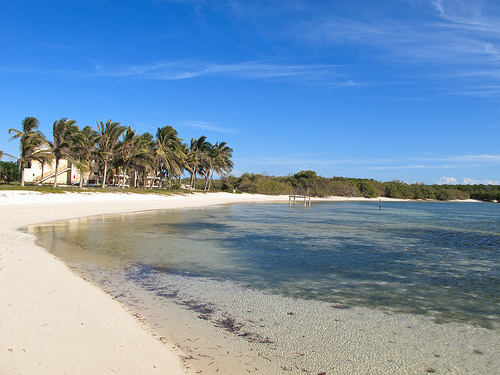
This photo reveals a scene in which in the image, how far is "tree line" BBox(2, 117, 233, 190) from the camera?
1182 inches

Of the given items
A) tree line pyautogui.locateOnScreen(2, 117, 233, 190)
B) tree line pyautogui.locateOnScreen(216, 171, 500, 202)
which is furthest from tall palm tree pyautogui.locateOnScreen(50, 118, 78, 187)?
tree line pyautogui.locateOnScreen(216, 171, 500, 202)

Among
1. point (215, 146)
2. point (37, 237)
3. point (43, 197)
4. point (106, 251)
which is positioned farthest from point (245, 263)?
point (215, 146)

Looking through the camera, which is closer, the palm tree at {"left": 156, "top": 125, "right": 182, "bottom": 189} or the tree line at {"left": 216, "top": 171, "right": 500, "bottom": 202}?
the palm tree at {"left": 156, "top": 125, "right": 182, "bottom": 189}

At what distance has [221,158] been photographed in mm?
60250

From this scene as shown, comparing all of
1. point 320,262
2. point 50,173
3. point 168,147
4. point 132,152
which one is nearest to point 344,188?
point 168,147

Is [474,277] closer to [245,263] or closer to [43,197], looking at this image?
[245,263]

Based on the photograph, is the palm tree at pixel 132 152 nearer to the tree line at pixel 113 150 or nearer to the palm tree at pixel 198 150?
the tree line at pixel 113 150

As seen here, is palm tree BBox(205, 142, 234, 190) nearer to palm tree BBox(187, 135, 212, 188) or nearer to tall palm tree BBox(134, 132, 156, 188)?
palm tree BBox(187, 135, 212, 188)

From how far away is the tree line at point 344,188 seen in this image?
6938 cm

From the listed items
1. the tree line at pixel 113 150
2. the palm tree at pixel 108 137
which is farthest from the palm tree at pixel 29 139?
the palm tree at pixel 108 137

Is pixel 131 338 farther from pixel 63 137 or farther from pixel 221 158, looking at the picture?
pixel 221 158

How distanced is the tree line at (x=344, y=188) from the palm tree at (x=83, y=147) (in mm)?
30761

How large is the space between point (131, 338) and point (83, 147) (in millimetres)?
33143

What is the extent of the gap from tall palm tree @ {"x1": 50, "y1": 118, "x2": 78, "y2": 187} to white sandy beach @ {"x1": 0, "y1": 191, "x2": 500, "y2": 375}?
91.6ft
